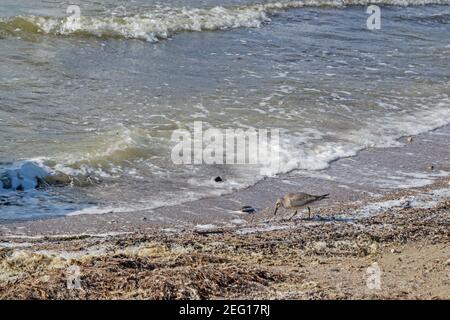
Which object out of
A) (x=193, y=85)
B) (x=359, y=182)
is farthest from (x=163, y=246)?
(x=193, y=85)

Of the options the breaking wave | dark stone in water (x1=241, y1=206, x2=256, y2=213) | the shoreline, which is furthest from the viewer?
the breaking wave

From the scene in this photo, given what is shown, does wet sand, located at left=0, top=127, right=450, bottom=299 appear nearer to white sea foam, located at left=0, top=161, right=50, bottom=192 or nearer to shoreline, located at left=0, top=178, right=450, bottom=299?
shoreline, located at left=0, top=178, right=450, bottom=299

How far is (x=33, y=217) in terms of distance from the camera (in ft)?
23.1

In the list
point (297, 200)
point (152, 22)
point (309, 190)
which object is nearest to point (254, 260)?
point (297, 200)

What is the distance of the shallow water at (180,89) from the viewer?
26.8 ft

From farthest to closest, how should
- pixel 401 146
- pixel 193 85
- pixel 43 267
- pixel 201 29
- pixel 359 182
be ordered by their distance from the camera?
pixel 201 29 < pixel 193 85 < pixel 401 146 < pixel 359 182 < pixel 43 267

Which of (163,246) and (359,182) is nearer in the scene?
(163,246)

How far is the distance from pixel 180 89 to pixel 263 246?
5630 mm

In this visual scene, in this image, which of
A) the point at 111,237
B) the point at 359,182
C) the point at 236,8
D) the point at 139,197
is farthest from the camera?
the point at 236,8

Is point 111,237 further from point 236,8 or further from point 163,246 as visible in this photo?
point 236,8

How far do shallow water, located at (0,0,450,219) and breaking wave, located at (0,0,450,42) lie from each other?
0.04m

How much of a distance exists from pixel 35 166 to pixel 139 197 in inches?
45.6

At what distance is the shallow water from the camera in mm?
8172

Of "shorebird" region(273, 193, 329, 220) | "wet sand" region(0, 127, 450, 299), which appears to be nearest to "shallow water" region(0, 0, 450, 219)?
"wet sand" region(0, 127, 450, 299)
